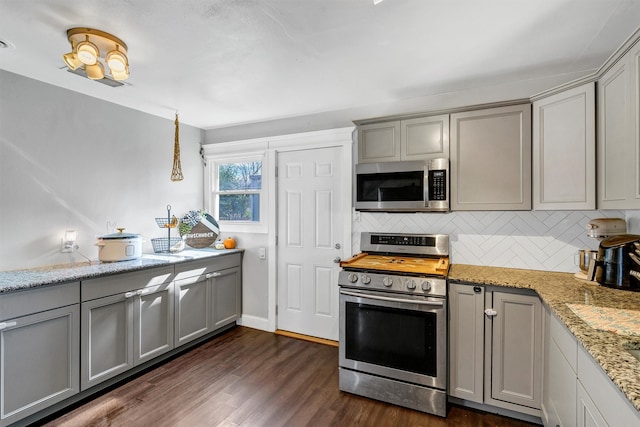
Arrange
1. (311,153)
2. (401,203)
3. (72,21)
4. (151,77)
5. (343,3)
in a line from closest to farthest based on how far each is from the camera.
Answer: (343,3) < (72,21) < (151,77) < (401,203) < (311,153)

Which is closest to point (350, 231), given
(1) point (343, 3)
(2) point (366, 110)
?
(2) point (366, 110)

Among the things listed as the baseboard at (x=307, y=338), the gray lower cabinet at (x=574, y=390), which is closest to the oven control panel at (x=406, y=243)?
the gray lower cabinet at (x=574, y=390)

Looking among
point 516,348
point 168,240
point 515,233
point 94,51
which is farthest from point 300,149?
point 516,348

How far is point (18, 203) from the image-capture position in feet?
7.79

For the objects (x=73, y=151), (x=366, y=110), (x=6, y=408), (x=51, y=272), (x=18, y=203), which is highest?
(x=366, y=110)

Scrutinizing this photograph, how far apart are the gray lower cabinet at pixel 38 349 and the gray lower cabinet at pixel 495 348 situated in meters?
2.63

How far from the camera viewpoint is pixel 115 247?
265cm

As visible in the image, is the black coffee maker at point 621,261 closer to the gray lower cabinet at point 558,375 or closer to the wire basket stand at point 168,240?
the gray lower cabinet at point 558,375

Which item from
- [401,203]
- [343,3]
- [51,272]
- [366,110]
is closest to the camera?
[343,3]

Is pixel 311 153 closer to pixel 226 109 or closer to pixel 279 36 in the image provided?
pixel 226 109

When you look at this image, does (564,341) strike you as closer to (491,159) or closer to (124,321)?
(491,159)

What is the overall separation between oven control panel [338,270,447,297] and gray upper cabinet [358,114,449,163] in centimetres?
101

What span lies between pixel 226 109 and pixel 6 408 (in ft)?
9.12

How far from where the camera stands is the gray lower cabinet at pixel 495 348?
1.98m
